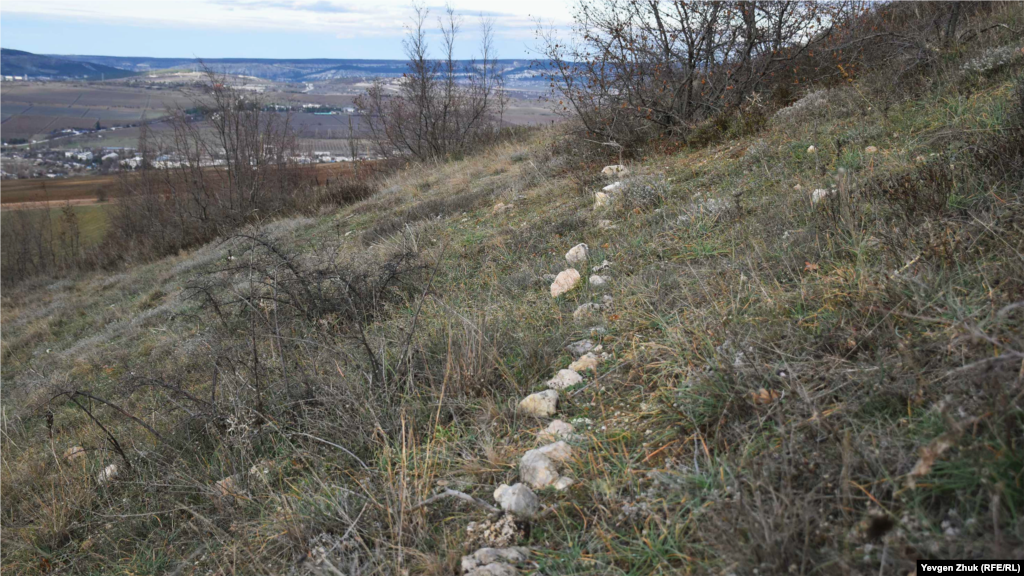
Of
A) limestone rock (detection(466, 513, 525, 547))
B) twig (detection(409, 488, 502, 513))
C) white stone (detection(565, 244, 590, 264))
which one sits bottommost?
limestone rock (detection(466, 513, 525, 547))

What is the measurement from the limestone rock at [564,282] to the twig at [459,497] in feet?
5.39

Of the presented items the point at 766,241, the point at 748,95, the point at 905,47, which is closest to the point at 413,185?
the point at 748,95

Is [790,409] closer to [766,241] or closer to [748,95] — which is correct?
[766,241]

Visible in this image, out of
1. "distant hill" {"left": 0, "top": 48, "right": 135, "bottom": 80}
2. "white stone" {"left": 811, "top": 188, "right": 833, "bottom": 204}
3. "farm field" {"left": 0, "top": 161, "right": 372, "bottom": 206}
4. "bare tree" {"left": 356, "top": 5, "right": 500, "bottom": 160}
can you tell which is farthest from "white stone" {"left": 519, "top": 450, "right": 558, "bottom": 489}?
"distant hill" {"left": 0, "top": 48, "right": 135, "bottom": 80}

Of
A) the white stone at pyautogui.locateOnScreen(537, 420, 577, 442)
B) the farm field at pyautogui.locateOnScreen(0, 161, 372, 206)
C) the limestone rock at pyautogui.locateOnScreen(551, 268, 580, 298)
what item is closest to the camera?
the white stone at pyautogui.locateOnScreen(537, 420, 577, 442)

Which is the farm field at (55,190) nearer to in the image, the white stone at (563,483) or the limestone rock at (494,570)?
the white stone at (563,483)

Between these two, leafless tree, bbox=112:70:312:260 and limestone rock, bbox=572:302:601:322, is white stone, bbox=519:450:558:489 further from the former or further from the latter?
leafless tree, bbox=112:70:312:260

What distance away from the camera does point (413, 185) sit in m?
10.2

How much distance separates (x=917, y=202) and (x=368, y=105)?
18.5 metres

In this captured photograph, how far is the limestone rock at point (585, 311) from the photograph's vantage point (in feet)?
9.12

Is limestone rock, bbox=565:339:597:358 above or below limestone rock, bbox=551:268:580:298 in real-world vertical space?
below

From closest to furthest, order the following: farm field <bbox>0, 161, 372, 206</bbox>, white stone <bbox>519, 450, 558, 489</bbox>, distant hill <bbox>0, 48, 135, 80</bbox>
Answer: white stone <bbox>519, 450, 558, 489</bbox>, farm field <bbox>0, 161, 372, 206</bbox>, distant hill <bbox>0, 48, 135, 80</bbox>

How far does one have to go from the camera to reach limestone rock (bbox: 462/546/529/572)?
1495 millimetres

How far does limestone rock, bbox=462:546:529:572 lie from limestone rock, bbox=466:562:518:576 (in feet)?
0.05
